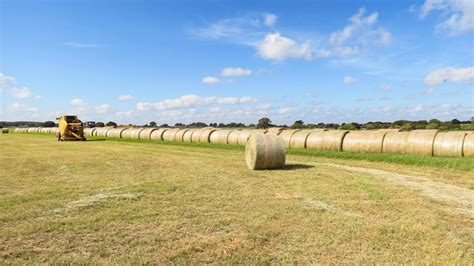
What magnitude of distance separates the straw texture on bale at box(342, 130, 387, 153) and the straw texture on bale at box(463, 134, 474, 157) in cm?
381

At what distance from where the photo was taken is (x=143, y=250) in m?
5.62

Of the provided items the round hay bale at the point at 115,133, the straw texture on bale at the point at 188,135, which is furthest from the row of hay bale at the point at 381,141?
the round hay bale at the point at 115,133

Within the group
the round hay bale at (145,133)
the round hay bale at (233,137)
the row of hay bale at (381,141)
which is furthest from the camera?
the round hay bale at (145,133)

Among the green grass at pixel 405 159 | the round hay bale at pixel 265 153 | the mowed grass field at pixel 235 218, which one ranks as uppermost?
the round hay bale at pixel 265 153

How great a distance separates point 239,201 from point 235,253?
→ 3.18m

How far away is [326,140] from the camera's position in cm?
2212

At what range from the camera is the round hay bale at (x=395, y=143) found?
18844mm

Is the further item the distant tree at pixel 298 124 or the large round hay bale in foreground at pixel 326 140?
the distant tree at pixel 298 124

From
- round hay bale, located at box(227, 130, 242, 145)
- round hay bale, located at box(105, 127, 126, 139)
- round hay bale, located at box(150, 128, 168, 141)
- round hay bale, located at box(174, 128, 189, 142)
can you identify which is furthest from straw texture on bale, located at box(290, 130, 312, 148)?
round hay bale, located at box(105, 127, 126, 139)

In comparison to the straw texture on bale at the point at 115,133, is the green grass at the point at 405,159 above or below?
below

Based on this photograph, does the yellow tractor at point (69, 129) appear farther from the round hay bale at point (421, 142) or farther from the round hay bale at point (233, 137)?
the round hay bale at point (421, 142)

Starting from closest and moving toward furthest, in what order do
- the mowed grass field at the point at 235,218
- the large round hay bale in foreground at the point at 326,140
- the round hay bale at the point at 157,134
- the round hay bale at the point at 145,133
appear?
the mowed grass field at the point at 235,218 < the large round hay bale in foreground at the point at 326,140 < the round hay bale at the point at 157,134 < the round hay bale at the point at 145,133

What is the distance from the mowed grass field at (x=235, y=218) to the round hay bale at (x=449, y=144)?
4.78m

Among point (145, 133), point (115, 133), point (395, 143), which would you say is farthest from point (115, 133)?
point (395, 143)
